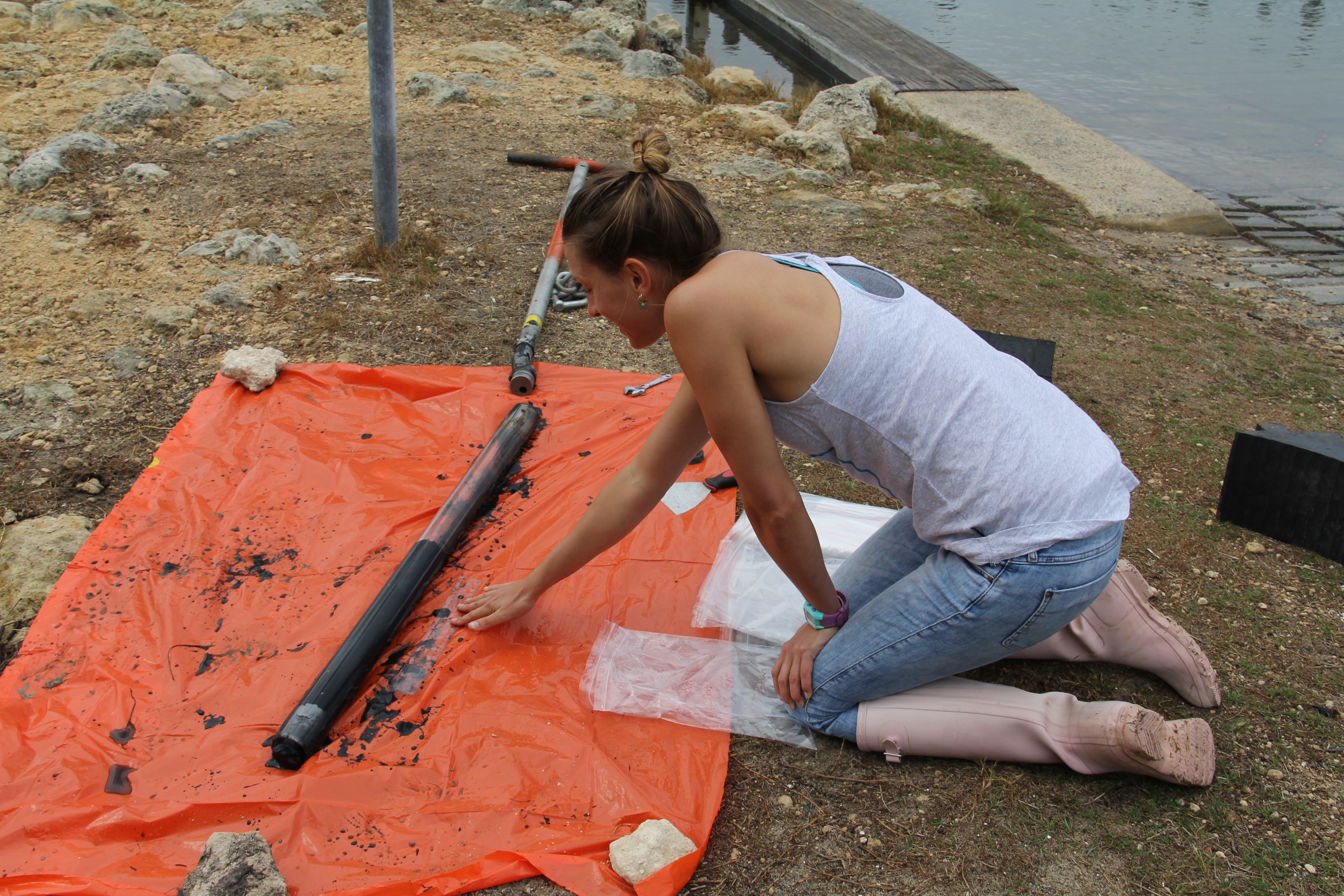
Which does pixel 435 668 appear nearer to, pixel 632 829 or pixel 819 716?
pixel 632 829

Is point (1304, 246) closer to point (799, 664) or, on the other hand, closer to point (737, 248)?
point (737, 248)

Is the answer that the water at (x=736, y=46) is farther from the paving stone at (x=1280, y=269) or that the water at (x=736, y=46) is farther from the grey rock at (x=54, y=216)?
the grey rock at (x=54, y=216)

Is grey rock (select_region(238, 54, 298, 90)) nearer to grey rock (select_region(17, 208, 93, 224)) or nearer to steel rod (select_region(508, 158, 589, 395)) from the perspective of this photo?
grey rock (select_region(17, 208, 93, 224))

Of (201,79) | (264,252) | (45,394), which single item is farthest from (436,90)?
(45,394)

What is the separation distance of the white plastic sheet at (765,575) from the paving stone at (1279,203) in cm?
499

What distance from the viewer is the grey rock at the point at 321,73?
608cm

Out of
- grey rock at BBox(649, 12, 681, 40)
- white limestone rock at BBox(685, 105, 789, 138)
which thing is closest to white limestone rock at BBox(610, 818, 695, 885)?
white limestone rock at BBox(685, 105, 789, 138)

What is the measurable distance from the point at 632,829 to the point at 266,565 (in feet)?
4.30

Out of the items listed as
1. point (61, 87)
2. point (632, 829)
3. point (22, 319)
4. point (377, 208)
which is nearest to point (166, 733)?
point (632, 829)

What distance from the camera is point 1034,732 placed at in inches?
71.6

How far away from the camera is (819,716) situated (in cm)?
193

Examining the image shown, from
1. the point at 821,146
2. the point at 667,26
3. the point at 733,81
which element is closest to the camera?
the point at 821,146

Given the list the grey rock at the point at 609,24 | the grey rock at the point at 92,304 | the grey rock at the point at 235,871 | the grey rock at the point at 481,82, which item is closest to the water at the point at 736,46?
the grey rock at the point at 609,24

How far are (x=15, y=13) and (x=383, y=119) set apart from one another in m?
5.04
